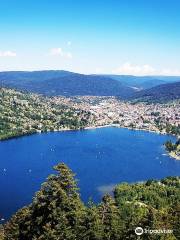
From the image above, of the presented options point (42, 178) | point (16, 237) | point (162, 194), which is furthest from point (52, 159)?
point (16, 237)

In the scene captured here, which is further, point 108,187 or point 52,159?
point 52,159

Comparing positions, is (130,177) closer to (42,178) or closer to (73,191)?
(42,178)

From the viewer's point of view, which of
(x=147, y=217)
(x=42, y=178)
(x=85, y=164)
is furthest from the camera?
(x=85, y=164)

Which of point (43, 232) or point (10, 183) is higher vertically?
point (43, 232)

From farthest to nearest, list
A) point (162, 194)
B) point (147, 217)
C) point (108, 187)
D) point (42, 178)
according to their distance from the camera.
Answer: point (42, 178) → point (108, 187) → point (162, 194) → point (147, 217)

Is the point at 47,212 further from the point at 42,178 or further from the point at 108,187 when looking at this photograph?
the point at 42,178

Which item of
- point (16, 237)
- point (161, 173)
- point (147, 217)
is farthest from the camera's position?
point (161, 173)

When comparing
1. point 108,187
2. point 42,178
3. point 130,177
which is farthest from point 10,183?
point 130,177

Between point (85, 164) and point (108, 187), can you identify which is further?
point (85, 164)

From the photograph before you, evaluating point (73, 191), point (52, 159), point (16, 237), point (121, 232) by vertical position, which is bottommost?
point (52, 159)
